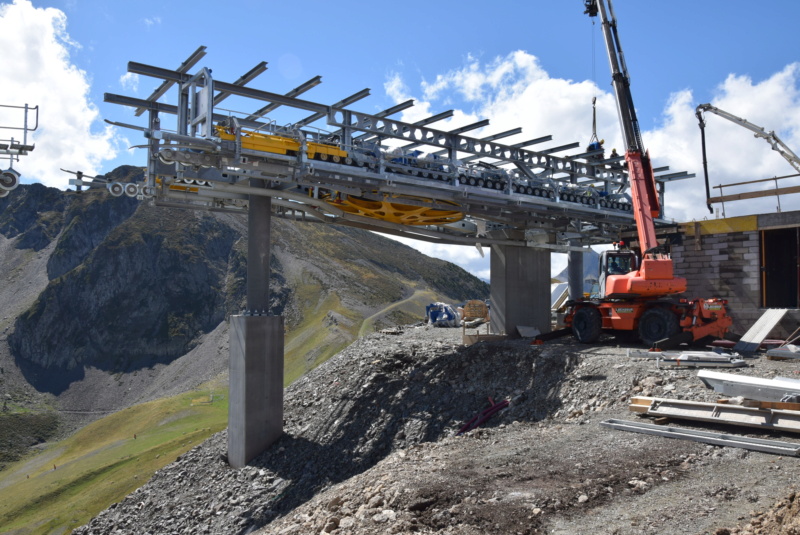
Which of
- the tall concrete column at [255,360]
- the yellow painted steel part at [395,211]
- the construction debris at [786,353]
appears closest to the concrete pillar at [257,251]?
the tall concrete column at [255,360]

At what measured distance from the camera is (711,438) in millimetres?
10266

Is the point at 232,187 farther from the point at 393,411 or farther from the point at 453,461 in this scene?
the point at 453,461

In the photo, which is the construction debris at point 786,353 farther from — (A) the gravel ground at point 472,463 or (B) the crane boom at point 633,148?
(B) the crane boom at point 633,148

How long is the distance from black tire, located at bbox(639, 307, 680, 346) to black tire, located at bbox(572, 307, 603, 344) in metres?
1.78

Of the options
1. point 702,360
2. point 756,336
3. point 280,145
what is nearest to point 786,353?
point 756,336

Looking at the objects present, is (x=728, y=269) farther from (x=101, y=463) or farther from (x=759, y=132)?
(x=101, y=463)

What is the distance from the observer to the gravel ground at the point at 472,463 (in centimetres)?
788

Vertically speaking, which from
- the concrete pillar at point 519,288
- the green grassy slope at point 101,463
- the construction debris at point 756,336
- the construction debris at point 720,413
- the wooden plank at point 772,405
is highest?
the concrete pillar at point 519,288

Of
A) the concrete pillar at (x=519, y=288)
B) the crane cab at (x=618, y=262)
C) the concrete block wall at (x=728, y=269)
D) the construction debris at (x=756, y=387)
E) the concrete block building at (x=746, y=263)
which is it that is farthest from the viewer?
the concrete pillar at (x=519, y=288)

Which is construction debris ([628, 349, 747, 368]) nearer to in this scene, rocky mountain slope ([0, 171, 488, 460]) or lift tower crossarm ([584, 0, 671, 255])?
lift tower crossarm ([584, 0, 671, 255])

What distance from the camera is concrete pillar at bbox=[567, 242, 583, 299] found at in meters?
33.3

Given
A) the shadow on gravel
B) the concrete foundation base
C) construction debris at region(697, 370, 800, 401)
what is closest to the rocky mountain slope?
the shadow on gravel

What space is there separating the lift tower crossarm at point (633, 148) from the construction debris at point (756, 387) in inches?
371

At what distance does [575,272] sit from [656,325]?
1359 centimetres
